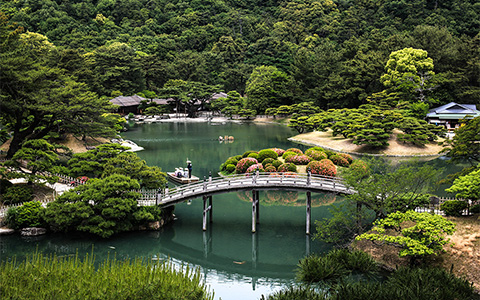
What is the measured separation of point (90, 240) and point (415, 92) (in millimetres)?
47218

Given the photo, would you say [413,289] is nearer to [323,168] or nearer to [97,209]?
[97,209]

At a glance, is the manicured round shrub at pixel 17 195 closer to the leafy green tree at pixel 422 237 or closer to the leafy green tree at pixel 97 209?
the leafy green tree at pixel 97 209

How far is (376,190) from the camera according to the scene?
2016cm

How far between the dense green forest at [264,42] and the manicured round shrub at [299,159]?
97.9 ft

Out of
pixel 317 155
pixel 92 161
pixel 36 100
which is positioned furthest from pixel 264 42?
pixel 92 161

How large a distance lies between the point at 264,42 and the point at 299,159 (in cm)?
6479

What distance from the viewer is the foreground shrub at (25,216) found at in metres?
22.1

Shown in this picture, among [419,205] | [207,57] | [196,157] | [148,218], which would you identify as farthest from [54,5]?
[419,205]

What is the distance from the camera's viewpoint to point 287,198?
30797mm

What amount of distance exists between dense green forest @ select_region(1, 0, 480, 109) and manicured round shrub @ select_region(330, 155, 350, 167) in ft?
91.7

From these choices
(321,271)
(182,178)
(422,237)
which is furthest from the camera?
(182,178)

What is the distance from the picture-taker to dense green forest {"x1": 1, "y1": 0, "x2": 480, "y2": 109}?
209 feet

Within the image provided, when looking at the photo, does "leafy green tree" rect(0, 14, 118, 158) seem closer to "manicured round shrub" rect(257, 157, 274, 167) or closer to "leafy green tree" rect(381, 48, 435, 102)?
"manicured round shrub" rect(257, 157, 274, 167)

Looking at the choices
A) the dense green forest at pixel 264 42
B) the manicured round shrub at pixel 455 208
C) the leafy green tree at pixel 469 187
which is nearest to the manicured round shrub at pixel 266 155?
the manicured round shrub at pixel 455 208
